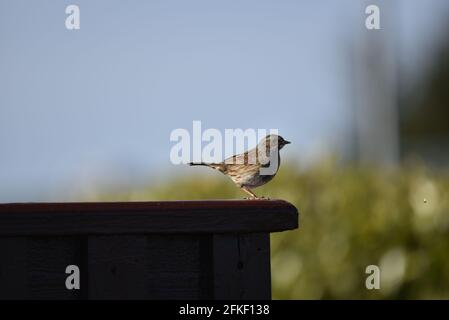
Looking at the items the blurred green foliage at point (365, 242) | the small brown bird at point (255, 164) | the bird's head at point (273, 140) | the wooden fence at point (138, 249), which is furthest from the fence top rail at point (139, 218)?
the blurred green foliage at point (365, 242)

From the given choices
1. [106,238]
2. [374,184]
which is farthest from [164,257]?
[374,184]

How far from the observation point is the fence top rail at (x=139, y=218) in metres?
2.94

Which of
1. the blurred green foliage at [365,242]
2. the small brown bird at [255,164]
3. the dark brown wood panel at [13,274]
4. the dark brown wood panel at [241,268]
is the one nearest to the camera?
the dark brown wood panel at [13,274]

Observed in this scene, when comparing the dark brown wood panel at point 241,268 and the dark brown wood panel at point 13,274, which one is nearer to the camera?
the dark brown wood panel at point 13,274

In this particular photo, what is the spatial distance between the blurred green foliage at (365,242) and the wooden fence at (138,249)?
109 inches

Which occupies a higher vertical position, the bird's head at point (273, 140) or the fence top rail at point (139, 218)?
the bird's head at point (273, 140)

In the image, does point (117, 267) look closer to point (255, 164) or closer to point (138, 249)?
point (138, 249)

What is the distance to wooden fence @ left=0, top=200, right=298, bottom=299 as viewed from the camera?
9.64 ft

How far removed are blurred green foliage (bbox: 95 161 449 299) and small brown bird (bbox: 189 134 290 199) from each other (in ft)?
2.80

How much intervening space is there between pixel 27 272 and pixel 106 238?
26cm

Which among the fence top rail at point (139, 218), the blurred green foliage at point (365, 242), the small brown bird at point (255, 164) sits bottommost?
the blurred green foliage at point (365, 242)

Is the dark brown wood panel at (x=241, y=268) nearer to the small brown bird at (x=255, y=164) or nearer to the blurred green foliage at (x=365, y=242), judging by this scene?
the small brown bird at (x=255, y=164)

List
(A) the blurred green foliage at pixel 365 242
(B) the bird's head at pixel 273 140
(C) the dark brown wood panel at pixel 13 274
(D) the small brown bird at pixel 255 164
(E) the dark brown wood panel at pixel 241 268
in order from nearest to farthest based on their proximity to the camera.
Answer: (C) the dark brown wood panel at pixel 13 274
(E) the dark brown wood panel at pixel 241 268
(D) the small brown bird at pixel 255 164
(B) the bird's head at pixel 273 140
(A) the blurred green foliage at pixel 365 242

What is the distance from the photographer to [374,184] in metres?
6.59
